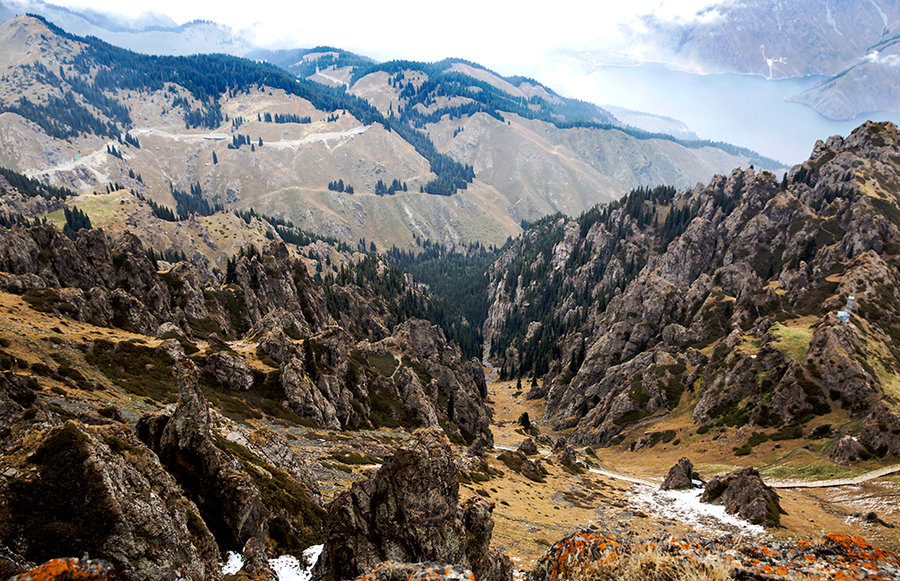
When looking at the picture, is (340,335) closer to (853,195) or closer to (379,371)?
(379,371)

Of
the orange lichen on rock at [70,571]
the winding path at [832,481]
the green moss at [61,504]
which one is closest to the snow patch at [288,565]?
the green moss at [61,504]

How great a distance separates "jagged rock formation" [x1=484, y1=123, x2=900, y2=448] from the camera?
87125 millimetres

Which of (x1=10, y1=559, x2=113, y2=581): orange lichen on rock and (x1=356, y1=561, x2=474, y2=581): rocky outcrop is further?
(x1=356, y1=561, x2=474, y2=581): rocky outcrop

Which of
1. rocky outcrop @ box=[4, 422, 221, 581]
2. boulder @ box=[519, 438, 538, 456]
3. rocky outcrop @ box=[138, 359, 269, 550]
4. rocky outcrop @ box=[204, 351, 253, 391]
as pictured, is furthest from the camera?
boulder @ box=[519, 438, 538, 456]

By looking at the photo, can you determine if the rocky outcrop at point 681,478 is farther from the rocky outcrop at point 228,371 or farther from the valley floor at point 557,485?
the rocky outcrop at point 228,371

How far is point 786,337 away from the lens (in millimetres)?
101438

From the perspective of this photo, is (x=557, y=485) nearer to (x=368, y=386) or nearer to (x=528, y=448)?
(x=528, y=448)

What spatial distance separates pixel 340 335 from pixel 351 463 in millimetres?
36750

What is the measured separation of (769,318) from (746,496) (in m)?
73.1

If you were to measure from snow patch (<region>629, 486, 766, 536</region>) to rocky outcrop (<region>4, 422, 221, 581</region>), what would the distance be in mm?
60269

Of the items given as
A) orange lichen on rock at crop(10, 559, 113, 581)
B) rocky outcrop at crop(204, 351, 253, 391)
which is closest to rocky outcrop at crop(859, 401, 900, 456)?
orange lichen on rock at crop(10, 559, 113, 581)

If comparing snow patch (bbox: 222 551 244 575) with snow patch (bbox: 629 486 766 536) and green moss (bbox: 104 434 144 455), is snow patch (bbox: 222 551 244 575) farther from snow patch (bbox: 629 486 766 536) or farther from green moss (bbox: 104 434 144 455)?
snow patch (bbox: 629 486 766 536)

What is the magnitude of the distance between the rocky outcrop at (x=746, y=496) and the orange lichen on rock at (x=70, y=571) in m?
66.9

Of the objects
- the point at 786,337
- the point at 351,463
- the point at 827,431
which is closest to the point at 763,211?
the point at 786,337
